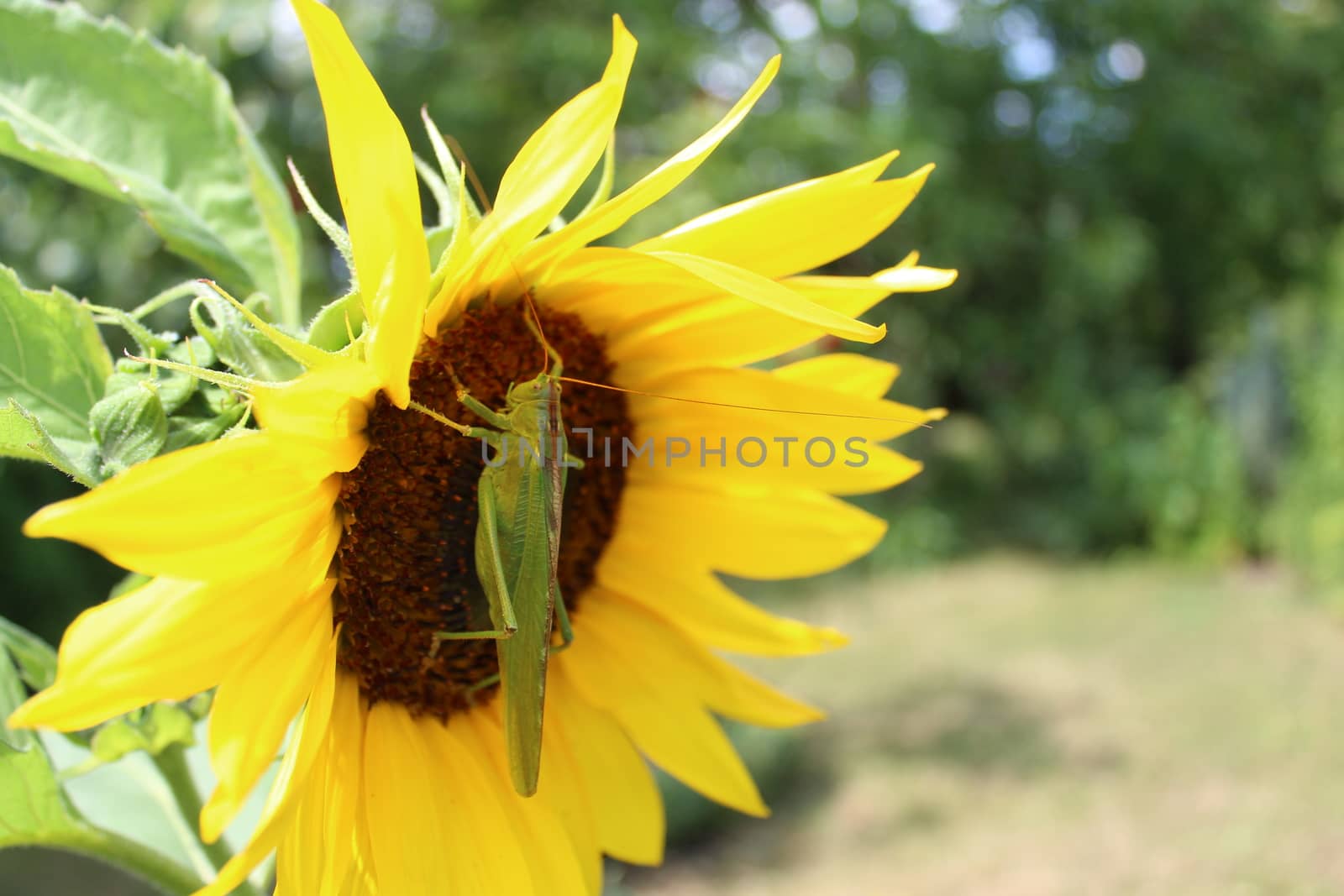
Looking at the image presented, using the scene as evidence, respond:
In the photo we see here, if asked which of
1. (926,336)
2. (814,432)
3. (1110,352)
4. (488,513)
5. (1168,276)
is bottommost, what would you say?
(488,513)

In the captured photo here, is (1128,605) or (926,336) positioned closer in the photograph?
(1128,605)

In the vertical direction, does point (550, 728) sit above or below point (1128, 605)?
below

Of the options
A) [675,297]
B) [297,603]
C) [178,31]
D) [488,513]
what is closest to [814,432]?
[675,297]

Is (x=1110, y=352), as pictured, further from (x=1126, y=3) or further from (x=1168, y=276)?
(x=1126, y=3)

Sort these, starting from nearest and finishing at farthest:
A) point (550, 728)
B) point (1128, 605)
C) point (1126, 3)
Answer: point (550, 728) → point (1128, 605) → point (1126, 3)

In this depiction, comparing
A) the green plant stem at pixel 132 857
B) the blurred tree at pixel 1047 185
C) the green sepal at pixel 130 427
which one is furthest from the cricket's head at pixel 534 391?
the blurred tree at pixel 1047 185

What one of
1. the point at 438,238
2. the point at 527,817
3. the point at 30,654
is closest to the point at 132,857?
the point at 30,654

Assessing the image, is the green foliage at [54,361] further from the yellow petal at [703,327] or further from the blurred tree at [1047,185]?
the blurred tree at [1047,185]

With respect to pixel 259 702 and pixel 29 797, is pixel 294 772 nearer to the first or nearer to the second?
pixel 259 702

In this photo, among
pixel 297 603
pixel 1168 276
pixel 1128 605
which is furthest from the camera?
pixel 1168 276
